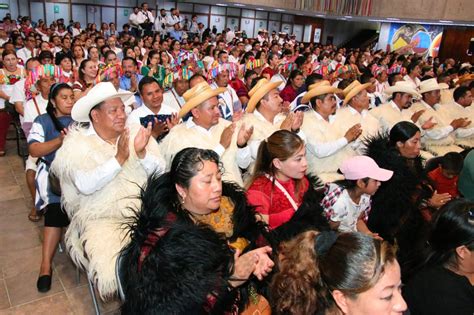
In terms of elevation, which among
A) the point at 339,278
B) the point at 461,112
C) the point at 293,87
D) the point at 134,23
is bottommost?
the point at 339,278

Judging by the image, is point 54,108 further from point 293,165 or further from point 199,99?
point 293,165

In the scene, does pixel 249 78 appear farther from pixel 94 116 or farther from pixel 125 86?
pixel 94 116

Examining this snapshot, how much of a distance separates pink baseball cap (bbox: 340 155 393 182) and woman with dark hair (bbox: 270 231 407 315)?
0.95 metres

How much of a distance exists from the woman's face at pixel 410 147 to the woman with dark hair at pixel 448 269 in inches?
51.2

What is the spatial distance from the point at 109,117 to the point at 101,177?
0.46 m

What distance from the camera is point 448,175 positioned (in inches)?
132

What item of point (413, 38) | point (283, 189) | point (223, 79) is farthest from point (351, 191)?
point (413, 38)

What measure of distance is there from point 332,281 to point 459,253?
0.74 m

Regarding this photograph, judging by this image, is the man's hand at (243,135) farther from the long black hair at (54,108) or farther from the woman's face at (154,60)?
the woman's face at (154,60)

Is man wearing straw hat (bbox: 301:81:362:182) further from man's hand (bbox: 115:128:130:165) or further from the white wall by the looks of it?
the white wall

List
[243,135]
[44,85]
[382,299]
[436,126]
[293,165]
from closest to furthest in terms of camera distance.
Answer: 1. [382,299]
2. [293,165]
3. [243,135]
4. [44,85]
5. [436,126]

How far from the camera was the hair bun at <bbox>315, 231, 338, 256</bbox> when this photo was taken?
1556mm

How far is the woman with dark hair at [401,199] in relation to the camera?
2951mm

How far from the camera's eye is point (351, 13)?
15406 mm
